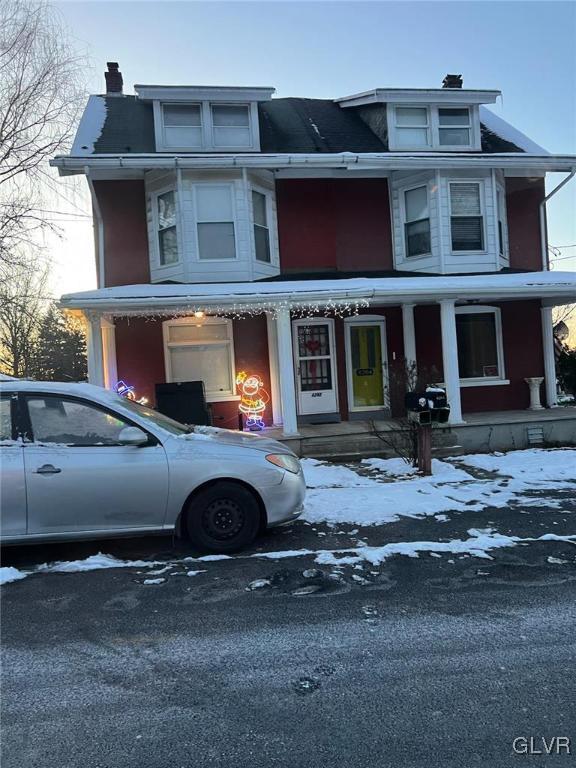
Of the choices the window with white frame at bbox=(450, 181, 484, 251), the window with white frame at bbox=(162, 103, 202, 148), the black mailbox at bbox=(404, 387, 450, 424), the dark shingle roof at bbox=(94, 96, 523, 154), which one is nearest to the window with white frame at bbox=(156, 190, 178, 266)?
the dark shingle roof at bbox=(94, 96, 523, 154)

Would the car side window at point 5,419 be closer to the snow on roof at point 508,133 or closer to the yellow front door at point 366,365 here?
the yellow front door at point 366,365

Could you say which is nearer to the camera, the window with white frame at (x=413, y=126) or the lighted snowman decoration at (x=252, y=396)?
the lighted snowman decoration at (x=252, y=396)

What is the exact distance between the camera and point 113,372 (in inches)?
448

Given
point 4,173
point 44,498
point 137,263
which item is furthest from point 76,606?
point 4,173

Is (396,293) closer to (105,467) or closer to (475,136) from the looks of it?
(475,136)

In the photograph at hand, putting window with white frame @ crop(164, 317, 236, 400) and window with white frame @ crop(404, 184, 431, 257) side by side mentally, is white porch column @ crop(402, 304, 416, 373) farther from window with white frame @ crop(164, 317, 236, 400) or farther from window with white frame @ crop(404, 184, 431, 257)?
window with white frame @ crop(164, 317, 236, 400)

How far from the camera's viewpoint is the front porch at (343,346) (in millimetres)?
9883

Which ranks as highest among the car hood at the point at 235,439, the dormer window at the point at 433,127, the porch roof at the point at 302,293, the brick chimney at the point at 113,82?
the brick chimney at the point at 113,82

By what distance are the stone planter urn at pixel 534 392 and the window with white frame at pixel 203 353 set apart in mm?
6608

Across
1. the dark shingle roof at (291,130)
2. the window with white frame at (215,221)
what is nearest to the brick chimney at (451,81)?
the dark shingle roof at (291,130)

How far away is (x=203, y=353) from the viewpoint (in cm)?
1186

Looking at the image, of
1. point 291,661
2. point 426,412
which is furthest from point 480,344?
point 291,661

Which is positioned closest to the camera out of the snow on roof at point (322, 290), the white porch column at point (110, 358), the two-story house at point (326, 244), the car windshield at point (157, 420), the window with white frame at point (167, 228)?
the car windshield at point (157, 420)

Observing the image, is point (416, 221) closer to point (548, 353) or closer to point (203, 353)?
point (548, 353)
